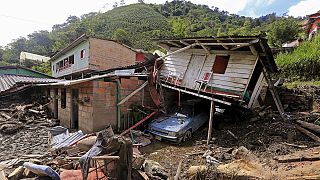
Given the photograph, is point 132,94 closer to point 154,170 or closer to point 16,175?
point 154,170

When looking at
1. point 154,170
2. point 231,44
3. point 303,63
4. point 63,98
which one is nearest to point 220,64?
point 231,44

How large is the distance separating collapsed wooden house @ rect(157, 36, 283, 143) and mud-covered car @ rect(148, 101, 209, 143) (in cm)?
90

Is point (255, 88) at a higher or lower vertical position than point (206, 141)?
higher

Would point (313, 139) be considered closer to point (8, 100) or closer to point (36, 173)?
point (36, 173)

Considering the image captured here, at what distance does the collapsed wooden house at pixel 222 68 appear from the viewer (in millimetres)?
9672

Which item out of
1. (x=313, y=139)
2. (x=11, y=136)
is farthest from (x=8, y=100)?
(x=313, y=139)

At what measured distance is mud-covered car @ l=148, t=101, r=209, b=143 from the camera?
9516mm

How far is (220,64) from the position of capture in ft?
35.5

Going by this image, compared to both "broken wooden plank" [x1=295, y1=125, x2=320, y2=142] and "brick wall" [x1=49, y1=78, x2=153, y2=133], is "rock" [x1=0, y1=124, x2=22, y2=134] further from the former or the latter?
"broken wooden plank" [x1=295, y1=125, x2=320, y2=142]

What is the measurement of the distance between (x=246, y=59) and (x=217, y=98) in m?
2.23

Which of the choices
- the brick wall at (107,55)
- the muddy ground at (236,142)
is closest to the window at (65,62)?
the brick wall at (107,55)

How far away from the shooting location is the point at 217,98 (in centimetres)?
1034

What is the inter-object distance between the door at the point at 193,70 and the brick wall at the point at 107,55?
38.5 feet

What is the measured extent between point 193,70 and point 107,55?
12.4m
